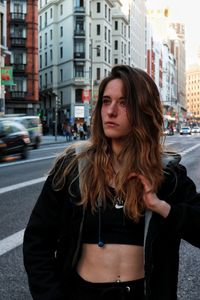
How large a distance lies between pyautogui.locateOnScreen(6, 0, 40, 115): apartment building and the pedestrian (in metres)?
60.7

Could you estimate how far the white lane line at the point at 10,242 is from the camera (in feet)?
19.9

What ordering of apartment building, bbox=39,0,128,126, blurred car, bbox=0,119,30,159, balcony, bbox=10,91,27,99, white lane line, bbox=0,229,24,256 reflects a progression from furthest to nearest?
apartment building, bbox=39,0,128,126, balcony, bbox=10,91,27,99, blurred car, bbox=0,119,30,159, white lane line, bbox=0,229,24,256

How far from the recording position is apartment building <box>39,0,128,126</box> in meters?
72.2

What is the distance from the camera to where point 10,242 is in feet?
21.0

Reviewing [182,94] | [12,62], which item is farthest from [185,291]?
[182,94]

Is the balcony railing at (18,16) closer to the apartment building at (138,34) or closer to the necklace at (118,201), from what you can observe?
the apartment building at (138,34)

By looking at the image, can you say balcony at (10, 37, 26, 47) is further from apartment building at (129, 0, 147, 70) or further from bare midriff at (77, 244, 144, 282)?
bare midriff at (77, 244, 144, 282)

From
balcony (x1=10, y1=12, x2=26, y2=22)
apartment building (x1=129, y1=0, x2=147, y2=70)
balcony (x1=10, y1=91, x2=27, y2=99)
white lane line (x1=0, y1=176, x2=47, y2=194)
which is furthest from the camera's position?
apartment building (x1=129, y1=0, x2=147, y2=70)

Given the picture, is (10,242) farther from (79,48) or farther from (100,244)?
(79,48)

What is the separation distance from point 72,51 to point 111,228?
72.5 meters

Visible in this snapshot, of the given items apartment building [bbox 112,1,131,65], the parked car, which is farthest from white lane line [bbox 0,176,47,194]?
apartment building [bbox 112,1,131,65]

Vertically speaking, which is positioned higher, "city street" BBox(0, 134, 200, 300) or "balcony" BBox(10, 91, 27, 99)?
"balcony" BBox(10, 91, 27, 99)

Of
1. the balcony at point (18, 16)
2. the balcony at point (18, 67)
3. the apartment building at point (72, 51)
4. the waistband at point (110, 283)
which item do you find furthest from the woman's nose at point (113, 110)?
the balcony at point (18, 16)

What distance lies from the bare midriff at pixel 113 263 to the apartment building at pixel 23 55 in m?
60.8
